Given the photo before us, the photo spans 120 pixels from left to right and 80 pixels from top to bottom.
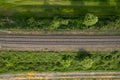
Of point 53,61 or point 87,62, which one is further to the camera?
point 53,61

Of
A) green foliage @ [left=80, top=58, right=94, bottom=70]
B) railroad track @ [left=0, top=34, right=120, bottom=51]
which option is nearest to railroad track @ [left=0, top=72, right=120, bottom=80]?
green foliage @ [left=80, top=58, right=94, bottom=70]

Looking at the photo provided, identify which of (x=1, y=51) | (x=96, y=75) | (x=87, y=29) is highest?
(x=87, y=29)

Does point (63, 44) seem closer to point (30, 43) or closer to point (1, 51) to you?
point (30, 43)

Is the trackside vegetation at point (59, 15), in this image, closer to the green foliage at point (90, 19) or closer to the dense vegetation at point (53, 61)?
the green foliage at point (90, 19)

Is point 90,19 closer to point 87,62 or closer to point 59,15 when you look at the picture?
point 59,15

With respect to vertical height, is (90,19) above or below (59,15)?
below

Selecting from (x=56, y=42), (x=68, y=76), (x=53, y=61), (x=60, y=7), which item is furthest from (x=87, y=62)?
(x=60, y=7)

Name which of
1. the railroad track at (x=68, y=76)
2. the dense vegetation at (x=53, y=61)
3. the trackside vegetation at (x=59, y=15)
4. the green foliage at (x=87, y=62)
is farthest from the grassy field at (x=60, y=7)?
the railroad track at (x=68, y=76)

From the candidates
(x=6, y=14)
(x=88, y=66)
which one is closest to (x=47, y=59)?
(x=88, y=66)
